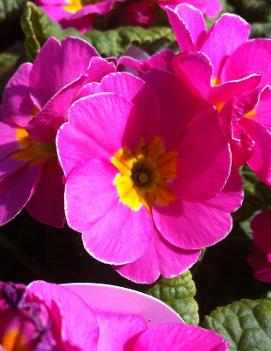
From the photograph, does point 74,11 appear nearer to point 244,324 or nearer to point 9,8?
point 9,8

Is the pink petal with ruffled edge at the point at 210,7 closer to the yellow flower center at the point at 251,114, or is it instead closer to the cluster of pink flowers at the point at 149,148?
the cluster of pink flowers at the point at 149,148

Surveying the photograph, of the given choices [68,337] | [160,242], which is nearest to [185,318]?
[160,242]

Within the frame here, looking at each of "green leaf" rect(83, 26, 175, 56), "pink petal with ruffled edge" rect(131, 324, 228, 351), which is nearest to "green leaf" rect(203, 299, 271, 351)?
"pink petal with ruffled edge" rect(131, 324, 228, 351)

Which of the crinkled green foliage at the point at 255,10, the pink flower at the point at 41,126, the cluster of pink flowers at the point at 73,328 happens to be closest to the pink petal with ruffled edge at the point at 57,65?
the pink flower at the point at 41,126

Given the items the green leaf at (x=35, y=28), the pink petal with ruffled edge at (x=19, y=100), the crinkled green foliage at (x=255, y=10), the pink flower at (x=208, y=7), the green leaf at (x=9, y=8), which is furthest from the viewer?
the crinkled green foliage at (x=255, y=10)

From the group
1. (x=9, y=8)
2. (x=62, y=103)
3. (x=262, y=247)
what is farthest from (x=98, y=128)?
(x=9, y=8)

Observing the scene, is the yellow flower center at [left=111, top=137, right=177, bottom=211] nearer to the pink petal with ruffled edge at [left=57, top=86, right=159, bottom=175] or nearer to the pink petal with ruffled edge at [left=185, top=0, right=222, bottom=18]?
the pink petal with ruffled edge at [left=57, top=86, right=159, bottom=175]
